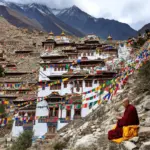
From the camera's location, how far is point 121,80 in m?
20.0

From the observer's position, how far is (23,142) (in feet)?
68.3

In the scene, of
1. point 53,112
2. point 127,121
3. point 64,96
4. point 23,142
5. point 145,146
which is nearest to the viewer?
point 145,146

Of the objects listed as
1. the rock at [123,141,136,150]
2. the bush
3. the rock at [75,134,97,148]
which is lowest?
the bush

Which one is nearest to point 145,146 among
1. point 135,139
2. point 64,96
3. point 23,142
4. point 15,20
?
Answer: point 135,139

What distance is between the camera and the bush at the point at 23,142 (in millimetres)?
19513

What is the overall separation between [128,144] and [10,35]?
8432cm

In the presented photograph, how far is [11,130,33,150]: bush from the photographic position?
19513 mm

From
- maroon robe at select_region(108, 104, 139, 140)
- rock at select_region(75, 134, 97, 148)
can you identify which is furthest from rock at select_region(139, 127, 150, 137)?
rock at select_region(75, 134, 97, 148)

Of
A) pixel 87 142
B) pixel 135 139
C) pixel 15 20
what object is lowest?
pixel 87 142

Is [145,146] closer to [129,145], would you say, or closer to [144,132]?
[129,145]

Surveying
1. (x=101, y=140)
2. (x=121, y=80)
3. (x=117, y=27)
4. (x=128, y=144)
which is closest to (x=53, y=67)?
(x=121, y=80)

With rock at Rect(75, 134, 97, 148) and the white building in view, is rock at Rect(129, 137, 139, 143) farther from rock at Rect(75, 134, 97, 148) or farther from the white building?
the white building

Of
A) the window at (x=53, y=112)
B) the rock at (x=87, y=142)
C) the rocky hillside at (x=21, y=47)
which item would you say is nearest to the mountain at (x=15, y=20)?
the rocky hillside at (x=21, y=47)

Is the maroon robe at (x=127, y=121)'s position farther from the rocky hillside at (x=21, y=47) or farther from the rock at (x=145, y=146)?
the rocky hillside at (x=21, y=47)
